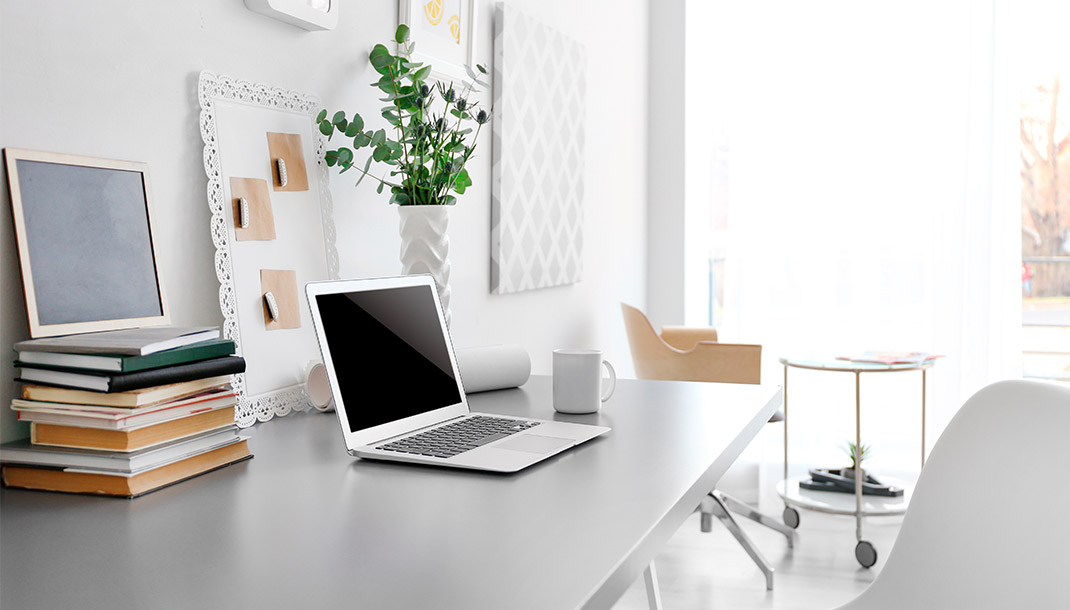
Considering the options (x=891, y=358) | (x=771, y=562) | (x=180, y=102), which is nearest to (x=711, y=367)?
(x=771, y=562)

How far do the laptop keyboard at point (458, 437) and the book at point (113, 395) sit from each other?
260 mm

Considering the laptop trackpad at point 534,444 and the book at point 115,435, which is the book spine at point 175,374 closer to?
the book at point 115,435

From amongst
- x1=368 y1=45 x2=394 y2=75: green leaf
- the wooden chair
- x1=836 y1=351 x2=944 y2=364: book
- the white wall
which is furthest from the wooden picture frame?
x1=836 y1=351 x2=944 y2=364: book

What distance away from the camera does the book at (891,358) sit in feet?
10.8

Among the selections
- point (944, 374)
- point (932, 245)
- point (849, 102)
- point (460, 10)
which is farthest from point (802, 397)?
point (460, 10)

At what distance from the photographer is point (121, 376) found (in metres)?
0.90

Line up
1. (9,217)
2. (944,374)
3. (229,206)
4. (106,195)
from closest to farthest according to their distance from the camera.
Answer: (9,217)
(106,195)
(229,206)
(944,374)

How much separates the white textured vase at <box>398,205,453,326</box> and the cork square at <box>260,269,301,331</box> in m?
0.25

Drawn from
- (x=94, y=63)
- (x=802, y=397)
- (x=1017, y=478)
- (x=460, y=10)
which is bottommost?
(x=802, y=397)

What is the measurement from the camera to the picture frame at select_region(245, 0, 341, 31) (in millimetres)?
1392

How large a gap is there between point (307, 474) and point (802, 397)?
3512mm

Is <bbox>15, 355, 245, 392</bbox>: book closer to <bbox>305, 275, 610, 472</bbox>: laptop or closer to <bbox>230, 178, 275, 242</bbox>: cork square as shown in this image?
<bbox>305, 275, 610, 472</bbox>: laptop

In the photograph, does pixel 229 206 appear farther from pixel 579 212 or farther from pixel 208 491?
pixel 579 212

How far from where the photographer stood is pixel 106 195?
1.11m
